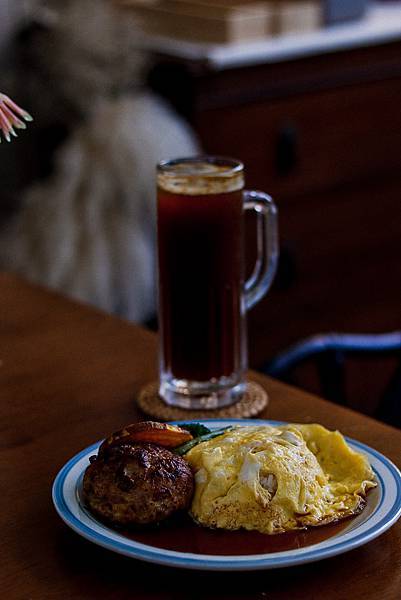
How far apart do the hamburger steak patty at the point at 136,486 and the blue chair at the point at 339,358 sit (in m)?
0.60

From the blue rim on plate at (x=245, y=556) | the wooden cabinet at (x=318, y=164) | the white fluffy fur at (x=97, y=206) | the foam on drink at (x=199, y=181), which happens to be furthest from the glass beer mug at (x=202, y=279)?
the wooden cabinet at (x=318, y=164)

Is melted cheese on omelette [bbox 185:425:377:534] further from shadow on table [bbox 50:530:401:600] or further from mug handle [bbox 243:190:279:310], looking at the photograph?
mug handle [bbox 243:190:279:310]

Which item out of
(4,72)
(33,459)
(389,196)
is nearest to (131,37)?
(4,72)

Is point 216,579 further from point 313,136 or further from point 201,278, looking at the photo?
point 313,136

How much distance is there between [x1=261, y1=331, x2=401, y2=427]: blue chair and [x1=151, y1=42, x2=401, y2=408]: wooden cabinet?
109 centimetres

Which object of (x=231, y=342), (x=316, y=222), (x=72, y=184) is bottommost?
(x=316, y=222)

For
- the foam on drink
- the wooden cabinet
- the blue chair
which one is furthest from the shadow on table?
the wooden cabinet

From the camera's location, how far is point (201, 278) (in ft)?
3.51

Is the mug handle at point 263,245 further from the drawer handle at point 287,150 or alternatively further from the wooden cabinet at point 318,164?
the drawer handle at point 287,150

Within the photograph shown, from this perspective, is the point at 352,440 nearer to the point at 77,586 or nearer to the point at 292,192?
the point at 77,586

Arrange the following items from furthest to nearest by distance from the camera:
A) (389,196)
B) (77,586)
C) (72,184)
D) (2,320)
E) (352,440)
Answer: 1. (389,196)
2. (72,184)
3. (2,320)
4. (352,440)
5. (77,586)

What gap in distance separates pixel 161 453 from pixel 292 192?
1827 mm

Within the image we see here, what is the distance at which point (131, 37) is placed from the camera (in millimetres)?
2258

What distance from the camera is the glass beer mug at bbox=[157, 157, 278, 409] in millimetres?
1052
